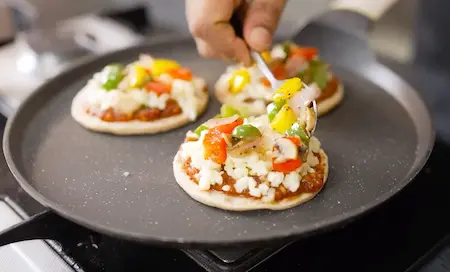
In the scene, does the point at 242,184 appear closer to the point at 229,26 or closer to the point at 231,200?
the point at 231,200

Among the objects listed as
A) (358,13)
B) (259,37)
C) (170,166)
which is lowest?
(170,166)

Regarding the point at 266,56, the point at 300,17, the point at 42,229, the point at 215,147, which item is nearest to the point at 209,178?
the point at 215,147

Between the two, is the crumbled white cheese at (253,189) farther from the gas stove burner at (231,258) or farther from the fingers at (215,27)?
the fingers at (215,27)

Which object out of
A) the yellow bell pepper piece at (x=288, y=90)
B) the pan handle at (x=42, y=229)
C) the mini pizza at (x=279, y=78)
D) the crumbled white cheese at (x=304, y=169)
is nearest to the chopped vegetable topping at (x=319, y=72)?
the mini pizza at (x=279, y=78)

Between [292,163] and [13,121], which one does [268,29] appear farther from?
[13,121]

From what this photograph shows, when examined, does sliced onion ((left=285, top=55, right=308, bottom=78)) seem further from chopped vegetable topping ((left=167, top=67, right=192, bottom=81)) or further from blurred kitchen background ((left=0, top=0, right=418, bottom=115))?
blurred kitchen background ((left=0, top=0, right=418, bottom=115))

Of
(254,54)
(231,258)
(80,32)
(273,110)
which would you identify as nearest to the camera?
(231,258)
